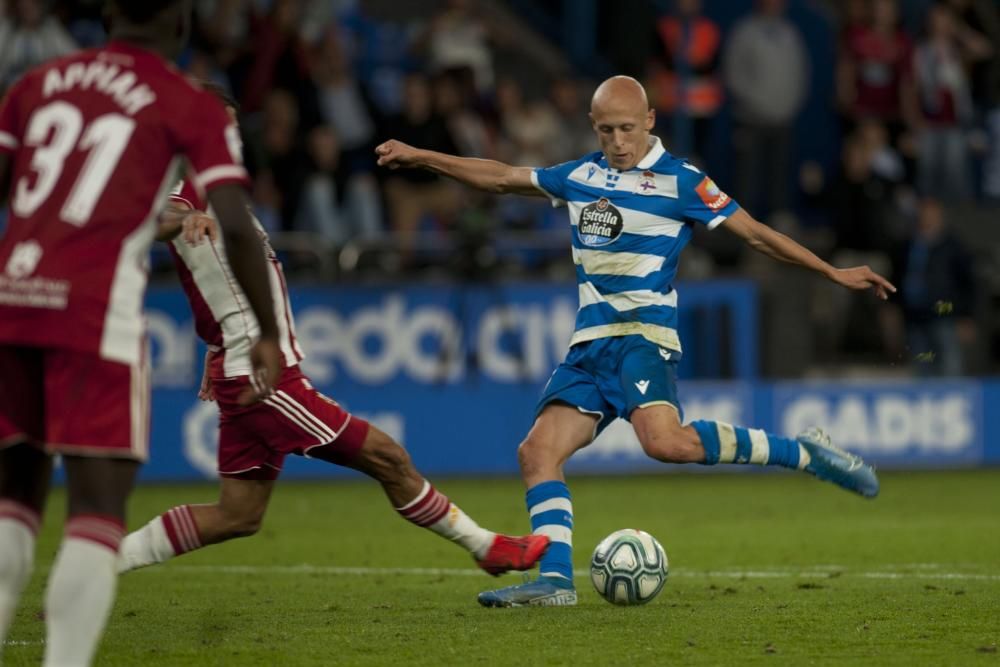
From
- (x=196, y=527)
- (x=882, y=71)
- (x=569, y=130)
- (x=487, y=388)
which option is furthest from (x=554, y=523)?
(x=882, y=71)

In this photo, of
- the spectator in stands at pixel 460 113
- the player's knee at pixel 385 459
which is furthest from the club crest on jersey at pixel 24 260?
the spectator in stands at pixel 460 113

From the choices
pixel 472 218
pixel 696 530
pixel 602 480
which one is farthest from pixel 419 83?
pixel 696 530

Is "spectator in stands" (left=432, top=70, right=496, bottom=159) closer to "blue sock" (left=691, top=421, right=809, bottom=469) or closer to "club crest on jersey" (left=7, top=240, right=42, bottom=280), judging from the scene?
"blue sock" (left=691, top=421, right=809, bottom=469)

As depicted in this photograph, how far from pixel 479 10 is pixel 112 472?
53.9ft

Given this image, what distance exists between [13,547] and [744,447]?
3816mm

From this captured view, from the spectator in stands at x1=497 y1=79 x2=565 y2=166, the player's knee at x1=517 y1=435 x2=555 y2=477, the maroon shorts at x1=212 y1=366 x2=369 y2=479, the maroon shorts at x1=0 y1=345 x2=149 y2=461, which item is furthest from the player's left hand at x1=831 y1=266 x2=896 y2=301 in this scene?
the spectator in stands at x1=497 y1=79 x2=565 y2=166

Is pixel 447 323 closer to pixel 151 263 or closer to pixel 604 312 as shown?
pixel 151 263

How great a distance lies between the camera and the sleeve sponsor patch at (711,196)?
7.51m

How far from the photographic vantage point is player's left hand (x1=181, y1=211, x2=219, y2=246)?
6117 mm

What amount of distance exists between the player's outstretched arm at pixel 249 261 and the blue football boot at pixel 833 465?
368cm

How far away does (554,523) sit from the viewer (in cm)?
747

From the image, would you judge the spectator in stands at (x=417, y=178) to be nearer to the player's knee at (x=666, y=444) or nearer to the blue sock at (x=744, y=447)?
the blue sock at (x=744, y=447)

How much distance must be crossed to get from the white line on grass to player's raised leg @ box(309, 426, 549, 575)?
150cm

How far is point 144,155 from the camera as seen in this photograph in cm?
474
